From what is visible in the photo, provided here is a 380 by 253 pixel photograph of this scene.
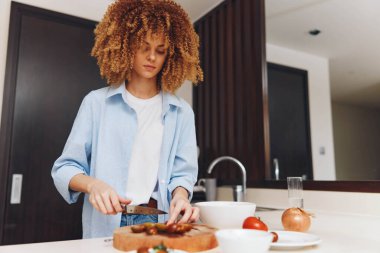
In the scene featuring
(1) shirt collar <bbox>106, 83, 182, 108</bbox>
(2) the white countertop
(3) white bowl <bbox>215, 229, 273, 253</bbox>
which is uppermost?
(1) shirt collar <bbox>106, 83, 182, 108</bbox>

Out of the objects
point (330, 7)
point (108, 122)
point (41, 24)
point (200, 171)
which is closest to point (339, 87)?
point (330, 7)

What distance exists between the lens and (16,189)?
2.19 m

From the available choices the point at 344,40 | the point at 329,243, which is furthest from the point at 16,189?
the point at 344,40

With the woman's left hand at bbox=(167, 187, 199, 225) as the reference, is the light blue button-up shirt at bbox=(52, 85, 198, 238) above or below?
above

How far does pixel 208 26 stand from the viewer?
2850 millimetres

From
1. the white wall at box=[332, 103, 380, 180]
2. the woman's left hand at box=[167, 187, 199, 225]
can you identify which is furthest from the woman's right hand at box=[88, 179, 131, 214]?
the white wall at box=[332, 103, 380, 180]

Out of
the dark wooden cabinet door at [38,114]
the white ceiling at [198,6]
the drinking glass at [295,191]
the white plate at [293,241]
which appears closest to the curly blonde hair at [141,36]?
the drinking glass at [295,191]

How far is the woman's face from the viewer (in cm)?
123

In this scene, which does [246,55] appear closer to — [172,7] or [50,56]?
[172,7]

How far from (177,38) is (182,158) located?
48 cm

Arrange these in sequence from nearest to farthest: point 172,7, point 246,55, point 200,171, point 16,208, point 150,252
→ point 150,252 < point 172,7 < point 16,208 < point 246,55 < point 200,171

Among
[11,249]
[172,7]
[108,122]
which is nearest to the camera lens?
[11,249]

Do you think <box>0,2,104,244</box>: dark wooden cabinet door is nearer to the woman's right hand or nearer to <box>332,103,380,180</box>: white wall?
the woman's right hand

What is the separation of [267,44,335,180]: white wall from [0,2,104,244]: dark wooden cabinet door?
1595 mm
